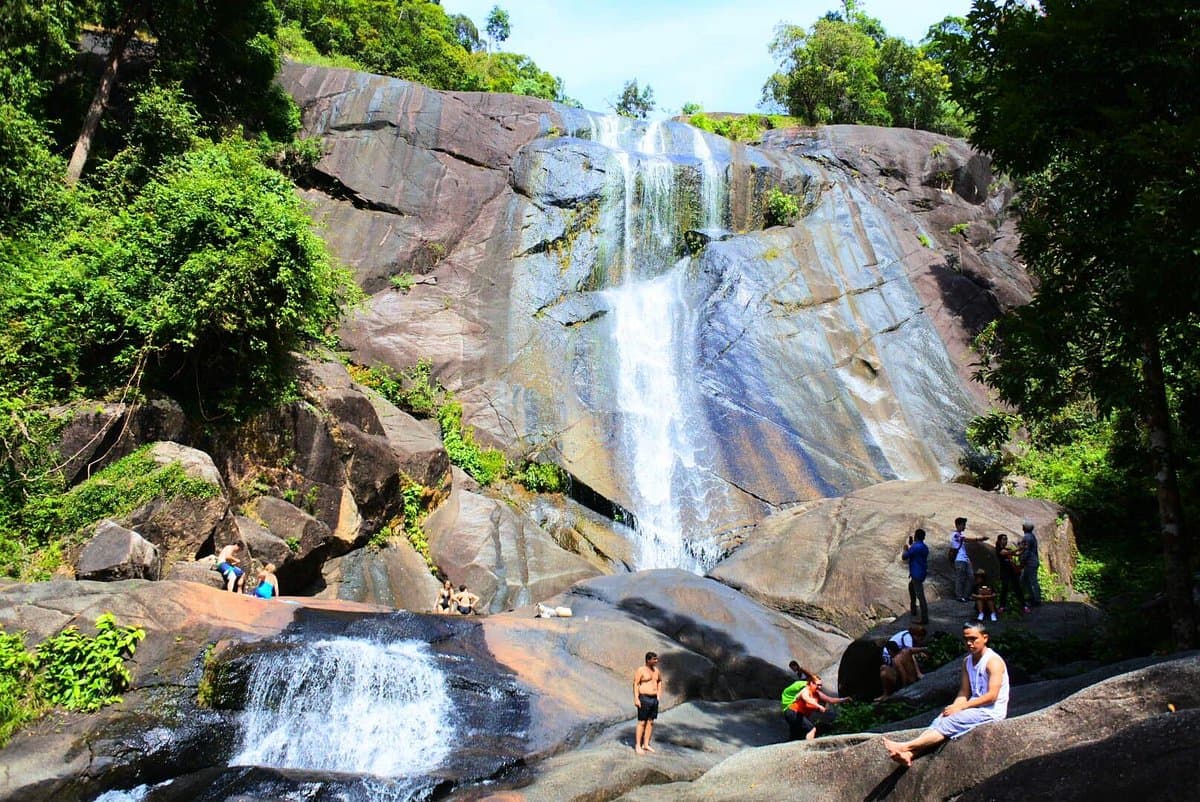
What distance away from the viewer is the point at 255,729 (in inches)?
390

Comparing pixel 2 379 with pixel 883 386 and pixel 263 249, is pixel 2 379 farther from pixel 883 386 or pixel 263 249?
pixel 883 386

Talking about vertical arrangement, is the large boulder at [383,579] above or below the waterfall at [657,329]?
below

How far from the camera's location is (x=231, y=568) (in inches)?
486

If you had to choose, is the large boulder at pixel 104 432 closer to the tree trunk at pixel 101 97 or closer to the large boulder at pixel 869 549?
the tree trunk at pixel 101 97

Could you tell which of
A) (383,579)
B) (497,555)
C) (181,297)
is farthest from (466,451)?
(181,297)

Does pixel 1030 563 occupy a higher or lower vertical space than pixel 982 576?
higher

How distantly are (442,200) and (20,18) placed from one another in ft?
41.6

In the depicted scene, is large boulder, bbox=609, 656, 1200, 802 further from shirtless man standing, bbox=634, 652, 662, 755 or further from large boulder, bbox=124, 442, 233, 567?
large boulder, bbox=124, 442, 233, 567

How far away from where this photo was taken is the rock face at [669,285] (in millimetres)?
22250

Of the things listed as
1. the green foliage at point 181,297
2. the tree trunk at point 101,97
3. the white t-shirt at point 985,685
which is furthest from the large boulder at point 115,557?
the tree trunk at point 101,97

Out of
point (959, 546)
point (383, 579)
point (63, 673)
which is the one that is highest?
point (959, 546)

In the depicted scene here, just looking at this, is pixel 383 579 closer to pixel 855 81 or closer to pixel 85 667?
pixel 85 667

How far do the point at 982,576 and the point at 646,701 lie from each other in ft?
24.0

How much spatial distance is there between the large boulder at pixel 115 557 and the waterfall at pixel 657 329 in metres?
11.2
